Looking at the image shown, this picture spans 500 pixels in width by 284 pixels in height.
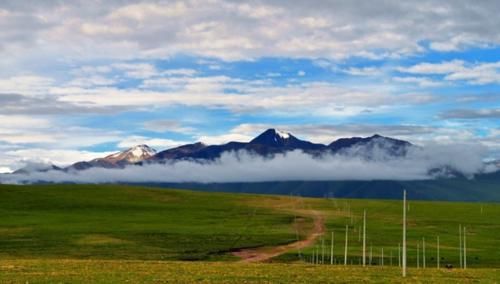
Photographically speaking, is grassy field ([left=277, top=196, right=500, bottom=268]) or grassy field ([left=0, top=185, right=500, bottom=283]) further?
grassy field ([left=277, top=196, right=500, bottom=268])

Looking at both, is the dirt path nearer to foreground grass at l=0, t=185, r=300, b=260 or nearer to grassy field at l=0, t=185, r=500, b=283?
grassy field at l=0, t=185, r=500, b=283

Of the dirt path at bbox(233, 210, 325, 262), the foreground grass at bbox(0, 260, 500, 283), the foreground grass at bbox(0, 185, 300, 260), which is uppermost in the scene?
the foreground grass at bbox(0, 260, 500, 283)

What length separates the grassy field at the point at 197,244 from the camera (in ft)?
184

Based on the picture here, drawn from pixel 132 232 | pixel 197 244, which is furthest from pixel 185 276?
pixel 132 232

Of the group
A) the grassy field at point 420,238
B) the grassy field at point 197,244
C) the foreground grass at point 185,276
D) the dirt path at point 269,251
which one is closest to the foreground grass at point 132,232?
the grassy field at point 197,244

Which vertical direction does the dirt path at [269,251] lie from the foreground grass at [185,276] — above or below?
below

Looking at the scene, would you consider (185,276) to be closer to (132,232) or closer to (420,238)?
(132,232)

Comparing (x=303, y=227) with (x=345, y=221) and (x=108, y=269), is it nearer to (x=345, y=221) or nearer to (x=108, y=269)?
(x=345, y=221)

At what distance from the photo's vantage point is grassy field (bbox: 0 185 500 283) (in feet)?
184

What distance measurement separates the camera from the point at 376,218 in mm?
197500

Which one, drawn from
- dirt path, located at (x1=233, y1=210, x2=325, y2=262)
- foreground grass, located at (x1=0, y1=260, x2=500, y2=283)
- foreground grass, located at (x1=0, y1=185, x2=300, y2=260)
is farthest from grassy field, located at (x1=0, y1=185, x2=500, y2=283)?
dirt path, located at (x1=233, y1=210, x2=325, y2=262)

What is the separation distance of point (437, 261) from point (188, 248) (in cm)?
4033

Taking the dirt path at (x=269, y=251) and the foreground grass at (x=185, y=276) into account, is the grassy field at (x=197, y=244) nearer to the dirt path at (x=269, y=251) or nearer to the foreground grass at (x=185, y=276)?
the foreground grass at (x=185, y=276)

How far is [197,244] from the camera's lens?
12406 centimetres
